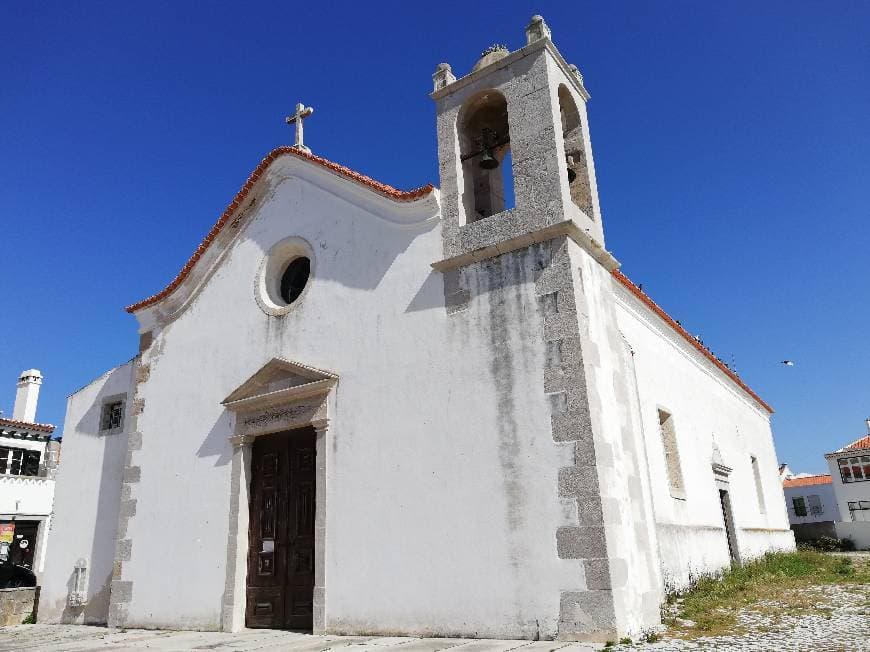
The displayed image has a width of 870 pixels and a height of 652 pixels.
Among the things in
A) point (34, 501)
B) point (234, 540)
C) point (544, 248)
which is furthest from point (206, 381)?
point (34, 501)

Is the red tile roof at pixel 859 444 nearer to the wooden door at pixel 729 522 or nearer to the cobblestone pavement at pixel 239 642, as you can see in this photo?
the wooden door at pixel 729 522

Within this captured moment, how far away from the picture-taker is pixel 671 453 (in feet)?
32.8

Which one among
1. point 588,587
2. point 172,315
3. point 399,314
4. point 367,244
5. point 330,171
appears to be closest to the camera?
point 588,587

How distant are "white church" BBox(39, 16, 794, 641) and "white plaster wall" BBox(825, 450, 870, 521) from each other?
2360cm

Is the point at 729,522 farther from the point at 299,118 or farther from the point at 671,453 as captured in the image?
the point at 299,118

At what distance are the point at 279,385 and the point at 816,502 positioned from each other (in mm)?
39884

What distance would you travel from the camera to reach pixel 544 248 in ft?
22.5

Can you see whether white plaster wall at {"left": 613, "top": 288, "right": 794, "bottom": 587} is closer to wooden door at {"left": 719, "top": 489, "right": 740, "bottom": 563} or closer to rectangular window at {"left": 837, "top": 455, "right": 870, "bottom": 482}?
wooden door at {"left": 719, "top": 489, "right": 740, "bottom": 563}

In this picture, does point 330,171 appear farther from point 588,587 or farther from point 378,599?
point 588,587

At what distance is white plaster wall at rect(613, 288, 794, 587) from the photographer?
29.2 ft

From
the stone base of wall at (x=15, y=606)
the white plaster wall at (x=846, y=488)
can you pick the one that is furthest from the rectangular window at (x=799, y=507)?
the stone base of wall at (x=15, y=606)

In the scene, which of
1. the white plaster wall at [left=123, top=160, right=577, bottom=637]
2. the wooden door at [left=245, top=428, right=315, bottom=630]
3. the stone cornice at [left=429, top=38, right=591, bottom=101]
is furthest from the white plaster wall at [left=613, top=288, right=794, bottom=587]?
the wooden door at [left=245, top=428, right=315, bottom=630]

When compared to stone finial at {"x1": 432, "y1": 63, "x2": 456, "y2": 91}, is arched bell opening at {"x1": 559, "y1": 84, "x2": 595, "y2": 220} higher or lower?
lower

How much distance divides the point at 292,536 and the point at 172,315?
4366 millimetres
